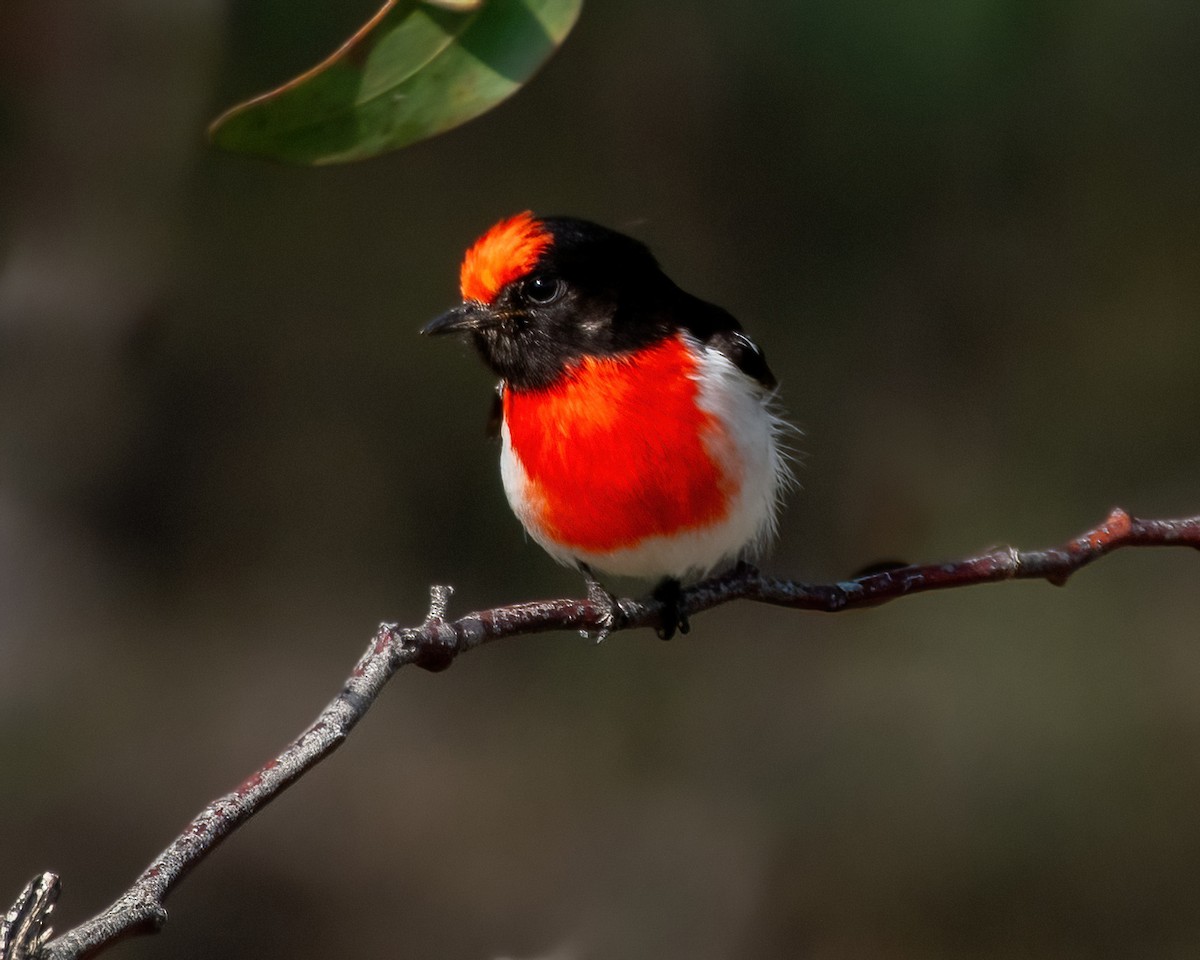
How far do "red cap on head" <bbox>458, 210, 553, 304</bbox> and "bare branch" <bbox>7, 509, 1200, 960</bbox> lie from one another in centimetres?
83

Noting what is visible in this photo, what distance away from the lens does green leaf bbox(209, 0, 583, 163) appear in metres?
2.31

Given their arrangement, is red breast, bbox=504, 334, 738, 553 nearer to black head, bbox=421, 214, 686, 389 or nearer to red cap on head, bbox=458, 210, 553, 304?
black head, bbox=421, 214, 686, 389

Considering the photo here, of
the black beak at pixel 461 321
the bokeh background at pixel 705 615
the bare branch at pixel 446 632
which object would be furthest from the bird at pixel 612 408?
the bokeh background at pixel 705 615

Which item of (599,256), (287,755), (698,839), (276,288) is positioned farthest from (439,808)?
(287,755)

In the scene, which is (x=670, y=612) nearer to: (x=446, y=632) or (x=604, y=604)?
(x=604, y=604)

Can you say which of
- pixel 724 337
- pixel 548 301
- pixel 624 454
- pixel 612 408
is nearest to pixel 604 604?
pixel 624 454

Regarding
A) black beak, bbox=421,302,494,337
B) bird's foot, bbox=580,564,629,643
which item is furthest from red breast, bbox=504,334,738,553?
black beak, bbox=421,302,494,337

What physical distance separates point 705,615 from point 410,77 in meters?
4.67

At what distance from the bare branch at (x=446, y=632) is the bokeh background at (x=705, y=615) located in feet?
10.4

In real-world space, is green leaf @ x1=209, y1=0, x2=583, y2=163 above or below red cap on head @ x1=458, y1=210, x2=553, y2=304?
below

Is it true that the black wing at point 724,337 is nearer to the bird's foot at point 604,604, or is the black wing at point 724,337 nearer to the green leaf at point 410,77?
the bird's foot at point 604,604

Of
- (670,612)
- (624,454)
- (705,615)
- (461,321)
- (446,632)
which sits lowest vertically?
(446,632)

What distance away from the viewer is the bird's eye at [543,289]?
11.5 feet

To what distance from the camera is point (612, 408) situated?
3355mm
